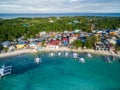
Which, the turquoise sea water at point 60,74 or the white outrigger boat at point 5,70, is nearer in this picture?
the turquoise sea water at point 60,74

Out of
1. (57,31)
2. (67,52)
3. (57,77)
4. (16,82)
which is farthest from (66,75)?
(57,31)

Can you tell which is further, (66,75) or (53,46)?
(53,46)

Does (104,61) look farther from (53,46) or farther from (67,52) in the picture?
(53,46)

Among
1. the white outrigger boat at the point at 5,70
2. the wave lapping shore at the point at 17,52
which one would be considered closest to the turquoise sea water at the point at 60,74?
A: the white outrigger boat at the point at 5,70

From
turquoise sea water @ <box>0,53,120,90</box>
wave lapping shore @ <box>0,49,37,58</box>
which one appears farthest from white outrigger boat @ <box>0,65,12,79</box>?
wave lapping shore @ <box>0,49,37,58</box>

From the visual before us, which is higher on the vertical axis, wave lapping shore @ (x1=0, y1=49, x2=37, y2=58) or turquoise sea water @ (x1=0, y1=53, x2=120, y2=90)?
wave lapping shore @ (x1=0, y1=49, x2=37, y2=58)

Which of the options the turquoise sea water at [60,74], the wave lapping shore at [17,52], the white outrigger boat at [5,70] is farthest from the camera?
the wave lapping shore at [17,52]

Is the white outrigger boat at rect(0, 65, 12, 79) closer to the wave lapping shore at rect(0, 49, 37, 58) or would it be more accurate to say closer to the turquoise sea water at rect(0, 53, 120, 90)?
the turquoise sea water at rect(0, 53, 120, 90)

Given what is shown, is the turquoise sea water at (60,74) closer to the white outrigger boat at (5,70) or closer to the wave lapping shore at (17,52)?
the white outrigger boat at (5,70)
